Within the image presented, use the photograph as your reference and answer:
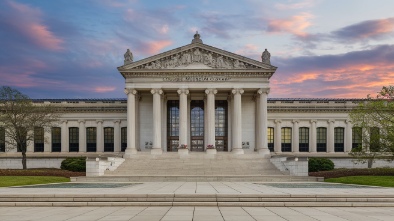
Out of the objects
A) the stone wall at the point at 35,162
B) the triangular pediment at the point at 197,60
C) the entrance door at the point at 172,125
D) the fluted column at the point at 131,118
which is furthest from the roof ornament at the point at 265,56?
the stone wall at the point at 35,162

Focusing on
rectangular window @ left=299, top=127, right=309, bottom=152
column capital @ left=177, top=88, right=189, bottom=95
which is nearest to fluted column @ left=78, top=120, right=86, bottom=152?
column capital @ left=177, top=88, right=189, bottom=95

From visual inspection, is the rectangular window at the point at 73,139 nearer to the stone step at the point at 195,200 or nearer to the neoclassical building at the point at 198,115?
the neoclassical building at the point at 198,115

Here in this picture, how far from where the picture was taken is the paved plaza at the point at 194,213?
18797 millimetres

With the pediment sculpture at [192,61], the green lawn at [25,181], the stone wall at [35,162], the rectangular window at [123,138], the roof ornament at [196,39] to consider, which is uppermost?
the roof ornament at [196,39]

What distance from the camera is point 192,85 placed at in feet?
204

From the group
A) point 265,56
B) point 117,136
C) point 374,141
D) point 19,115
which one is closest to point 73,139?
point 117,136

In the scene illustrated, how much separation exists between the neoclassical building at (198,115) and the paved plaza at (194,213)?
119 ft

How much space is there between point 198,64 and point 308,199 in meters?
40.8

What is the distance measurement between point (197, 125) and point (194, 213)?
158ft

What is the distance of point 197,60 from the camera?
62094mm

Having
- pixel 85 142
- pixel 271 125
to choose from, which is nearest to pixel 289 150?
pixel 271 125

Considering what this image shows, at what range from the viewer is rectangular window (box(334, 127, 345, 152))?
73375mm

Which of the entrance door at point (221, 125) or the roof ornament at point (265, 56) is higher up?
the roof ornament at point (265, 56)

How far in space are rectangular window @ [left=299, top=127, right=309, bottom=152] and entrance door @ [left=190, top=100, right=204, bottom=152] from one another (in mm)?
18377
